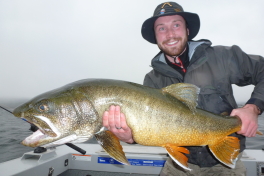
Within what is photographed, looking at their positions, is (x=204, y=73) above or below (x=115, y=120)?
above

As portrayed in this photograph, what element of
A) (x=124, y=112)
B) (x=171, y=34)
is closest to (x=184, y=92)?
(x=124, y=112)

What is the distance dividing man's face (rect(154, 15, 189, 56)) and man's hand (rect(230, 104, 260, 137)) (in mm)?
1677

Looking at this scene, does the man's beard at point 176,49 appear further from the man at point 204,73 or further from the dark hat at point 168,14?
the dark hat at point 168,14

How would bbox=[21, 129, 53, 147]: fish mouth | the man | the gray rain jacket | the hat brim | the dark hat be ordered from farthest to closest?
the hat brim → the dark hat → the gray rain jacket → the man → bbox=[21, 129, 53, 147]: fish mouth

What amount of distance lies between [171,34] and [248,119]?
2145mm

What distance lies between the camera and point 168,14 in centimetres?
371

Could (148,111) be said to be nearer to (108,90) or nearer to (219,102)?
(108,90)

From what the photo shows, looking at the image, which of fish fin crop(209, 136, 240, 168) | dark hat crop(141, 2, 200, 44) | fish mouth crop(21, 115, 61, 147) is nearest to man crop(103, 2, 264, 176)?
dark hat crop(141, 2, 200, 44)

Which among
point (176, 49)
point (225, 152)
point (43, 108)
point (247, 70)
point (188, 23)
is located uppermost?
point (188, 23)

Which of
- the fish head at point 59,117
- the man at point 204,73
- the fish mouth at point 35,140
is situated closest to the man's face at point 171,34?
the man at point 204,73

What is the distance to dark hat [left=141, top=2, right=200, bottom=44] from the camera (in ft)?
12.3

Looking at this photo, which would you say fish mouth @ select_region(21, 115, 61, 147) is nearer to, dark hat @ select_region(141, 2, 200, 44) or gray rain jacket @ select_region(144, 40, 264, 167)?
gray rain jacket @ select_region(144, 40, 264, 167)

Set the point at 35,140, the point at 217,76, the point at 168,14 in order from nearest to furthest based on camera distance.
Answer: the point at 35,140, the point at 217,76, the point at 168,14

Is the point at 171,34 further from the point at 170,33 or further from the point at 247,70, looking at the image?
the point at 247,70
